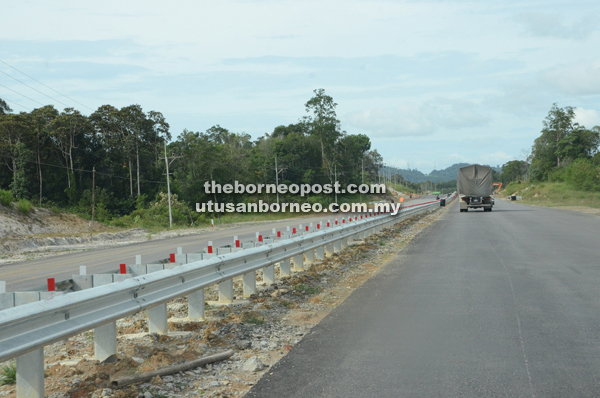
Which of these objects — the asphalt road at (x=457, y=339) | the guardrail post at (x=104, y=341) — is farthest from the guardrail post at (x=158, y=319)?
the asphalt road at (x=457, y=339)

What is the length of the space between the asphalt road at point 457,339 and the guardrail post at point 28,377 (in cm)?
175

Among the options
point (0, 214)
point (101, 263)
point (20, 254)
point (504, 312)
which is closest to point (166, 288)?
point (504, 312)

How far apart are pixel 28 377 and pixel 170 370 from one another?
1.37 meters

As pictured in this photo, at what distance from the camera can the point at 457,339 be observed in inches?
264

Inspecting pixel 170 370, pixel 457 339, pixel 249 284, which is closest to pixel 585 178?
pixel 249 284

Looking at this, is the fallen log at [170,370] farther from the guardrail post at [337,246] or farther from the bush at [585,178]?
the bush at [585,178]

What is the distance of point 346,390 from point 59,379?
272cm

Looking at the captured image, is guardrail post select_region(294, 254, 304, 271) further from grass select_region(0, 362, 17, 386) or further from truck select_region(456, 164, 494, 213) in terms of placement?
truck select_region(456, 164, 494, 213)

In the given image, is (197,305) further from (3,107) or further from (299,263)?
(3,107)

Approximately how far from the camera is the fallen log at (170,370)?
5129 mm

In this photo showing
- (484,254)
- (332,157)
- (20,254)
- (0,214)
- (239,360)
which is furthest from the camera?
(332,157)

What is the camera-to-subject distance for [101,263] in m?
18.1

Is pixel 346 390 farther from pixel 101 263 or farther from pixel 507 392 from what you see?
pixel 101 263

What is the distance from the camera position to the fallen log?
5.13 m
